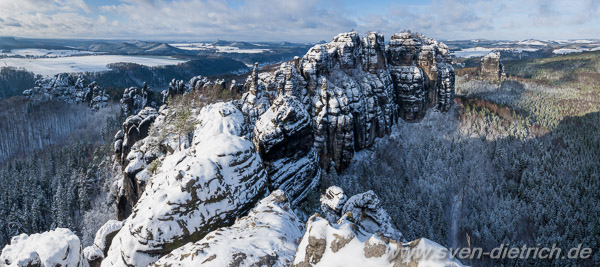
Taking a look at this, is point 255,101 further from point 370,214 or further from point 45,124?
point 45,124

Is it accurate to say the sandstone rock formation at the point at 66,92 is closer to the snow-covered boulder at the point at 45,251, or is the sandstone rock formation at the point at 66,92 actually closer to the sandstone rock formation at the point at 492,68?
the snow-covered boulder at the point at 45,251

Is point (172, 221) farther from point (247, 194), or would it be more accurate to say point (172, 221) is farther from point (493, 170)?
point (493, 170)

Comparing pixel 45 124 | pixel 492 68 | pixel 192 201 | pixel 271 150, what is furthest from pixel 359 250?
pixel 492 68

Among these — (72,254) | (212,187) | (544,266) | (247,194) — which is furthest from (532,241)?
(72,254)

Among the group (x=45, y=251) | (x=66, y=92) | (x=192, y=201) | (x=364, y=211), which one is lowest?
(x=364, y=211)

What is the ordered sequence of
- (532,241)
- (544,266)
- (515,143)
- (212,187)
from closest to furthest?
(212,187)
(544,266)
(532,241)
(515,143)

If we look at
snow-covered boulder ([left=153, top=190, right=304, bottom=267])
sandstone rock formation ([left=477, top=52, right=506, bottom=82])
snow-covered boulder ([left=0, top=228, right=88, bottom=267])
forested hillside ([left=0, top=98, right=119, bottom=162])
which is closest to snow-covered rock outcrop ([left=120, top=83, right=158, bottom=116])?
forested hillside ([left=0, top=98, right=119, bottom=162])
